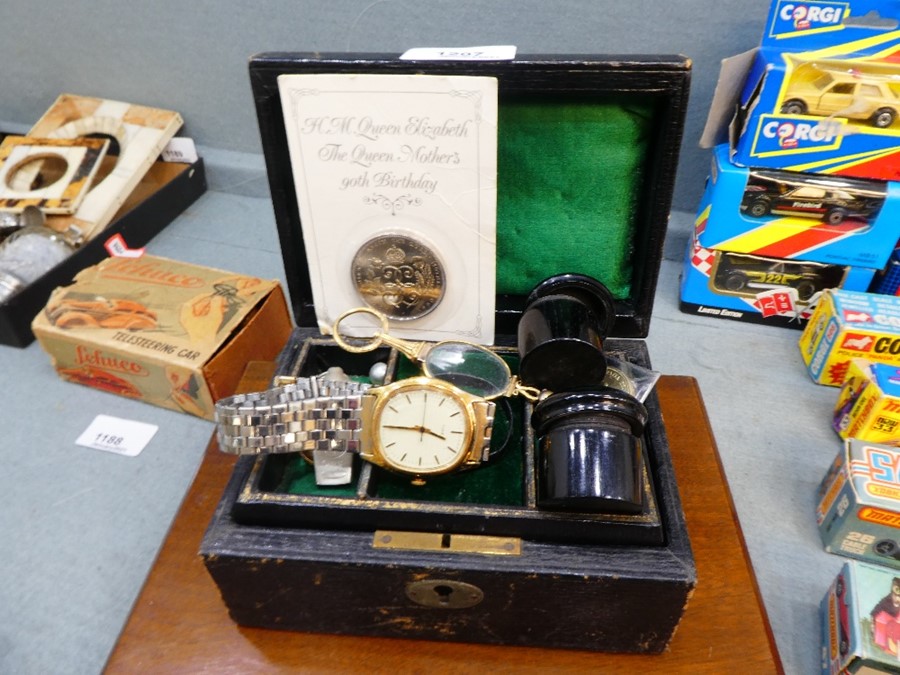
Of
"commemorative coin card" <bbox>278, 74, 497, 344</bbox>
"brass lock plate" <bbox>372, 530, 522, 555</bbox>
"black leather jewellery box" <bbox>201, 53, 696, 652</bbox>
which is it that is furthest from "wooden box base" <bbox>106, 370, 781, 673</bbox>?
"commemorative coin card" <bbox>278, 74, 497, 344</bbox>

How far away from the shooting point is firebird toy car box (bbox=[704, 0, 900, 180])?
1.17 meters

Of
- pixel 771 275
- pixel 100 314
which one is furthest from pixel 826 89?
pixel 100 314

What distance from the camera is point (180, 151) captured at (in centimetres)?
185

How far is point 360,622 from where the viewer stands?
79 centimetres

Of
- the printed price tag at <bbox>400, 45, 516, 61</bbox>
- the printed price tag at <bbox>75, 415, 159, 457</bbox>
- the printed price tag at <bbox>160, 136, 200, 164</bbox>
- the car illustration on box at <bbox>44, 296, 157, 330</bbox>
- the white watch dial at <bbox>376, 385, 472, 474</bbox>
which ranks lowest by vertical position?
the printed price tag at <bbox>75, 415, 159, 457</bbox>

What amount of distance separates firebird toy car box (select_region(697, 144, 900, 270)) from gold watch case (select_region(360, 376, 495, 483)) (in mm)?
817

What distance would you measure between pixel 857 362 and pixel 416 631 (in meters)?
0.92

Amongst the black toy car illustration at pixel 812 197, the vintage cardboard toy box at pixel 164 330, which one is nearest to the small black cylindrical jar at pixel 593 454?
the vintage cardboard toy box at pixel 164 330

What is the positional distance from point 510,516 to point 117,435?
86 cm

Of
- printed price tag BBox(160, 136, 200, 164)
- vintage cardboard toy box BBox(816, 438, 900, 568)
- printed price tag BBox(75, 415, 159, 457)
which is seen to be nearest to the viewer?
vintage cardboard toy box BBox(816, 438, 900, 568)

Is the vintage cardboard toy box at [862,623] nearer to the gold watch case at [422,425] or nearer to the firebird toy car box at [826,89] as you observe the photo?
the gold watch case at [422,425]

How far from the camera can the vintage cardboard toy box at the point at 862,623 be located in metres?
0.78

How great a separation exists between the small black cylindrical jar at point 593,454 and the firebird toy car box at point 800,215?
0.75m

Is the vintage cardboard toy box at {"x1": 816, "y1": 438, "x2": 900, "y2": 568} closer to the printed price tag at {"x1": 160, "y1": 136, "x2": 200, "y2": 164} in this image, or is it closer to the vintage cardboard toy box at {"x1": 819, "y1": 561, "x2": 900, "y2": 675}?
the vintage cardboard toy box at {"x1": 819, "y1": 561, "x2": 900, "y2": 675}
